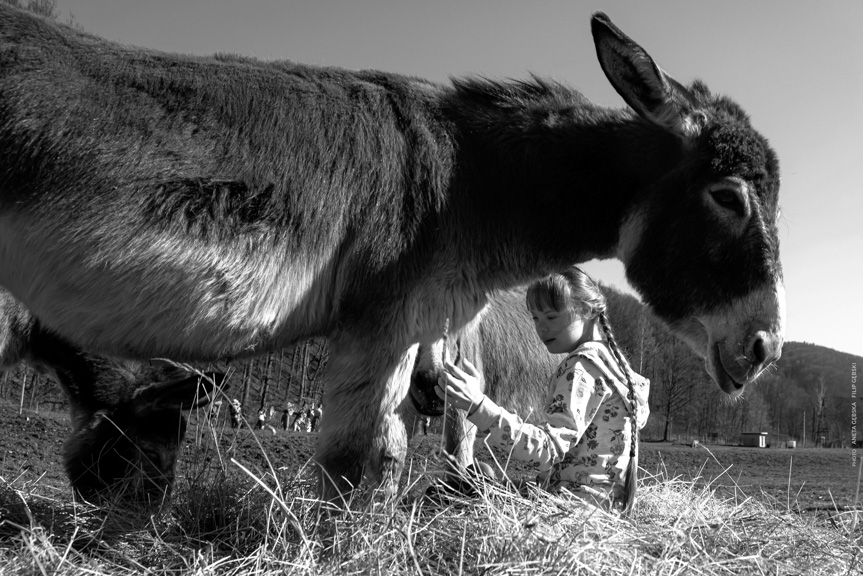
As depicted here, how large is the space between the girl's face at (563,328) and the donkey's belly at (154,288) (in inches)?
56.2

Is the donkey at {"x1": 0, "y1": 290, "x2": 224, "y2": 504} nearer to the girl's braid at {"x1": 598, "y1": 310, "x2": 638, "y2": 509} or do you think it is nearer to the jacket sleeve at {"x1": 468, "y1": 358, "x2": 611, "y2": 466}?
the jacket sleeve at {"x1": 468, "y1": 358, "x2": 611, "y2": 466}

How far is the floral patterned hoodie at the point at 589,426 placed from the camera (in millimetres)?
3262

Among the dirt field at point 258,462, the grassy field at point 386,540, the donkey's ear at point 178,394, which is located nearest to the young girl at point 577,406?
the grassy field at point 386,540

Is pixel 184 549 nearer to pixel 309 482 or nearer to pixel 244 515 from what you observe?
pixel 244 515

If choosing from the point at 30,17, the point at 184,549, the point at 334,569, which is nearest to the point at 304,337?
the point at 184,549

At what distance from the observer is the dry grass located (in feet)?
7.22

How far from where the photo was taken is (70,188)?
262cm

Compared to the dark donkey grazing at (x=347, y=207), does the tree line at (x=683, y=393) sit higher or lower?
lower

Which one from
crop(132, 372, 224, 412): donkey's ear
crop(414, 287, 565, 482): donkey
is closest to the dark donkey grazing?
crop(132, 372, 224, 412): donkey's ear

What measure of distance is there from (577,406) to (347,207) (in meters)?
1.57

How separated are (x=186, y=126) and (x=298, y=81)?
26.8 inches

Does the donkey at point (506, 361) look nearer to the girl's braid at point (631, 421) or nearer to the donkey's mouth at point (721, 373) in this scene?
the girl's braid at point (631, 421)

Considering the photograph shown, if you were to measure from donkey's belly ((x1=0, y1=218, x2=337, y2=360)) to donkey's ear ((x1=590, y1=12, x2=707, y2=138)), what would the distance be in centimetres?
174

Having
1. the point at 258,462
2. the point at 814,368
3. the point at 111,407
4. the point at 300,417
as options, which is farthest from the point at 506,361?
the point at 814,368
